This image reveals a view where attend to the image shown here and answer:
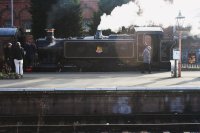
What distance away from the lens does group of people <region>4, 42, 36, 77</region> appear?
20.8 meters

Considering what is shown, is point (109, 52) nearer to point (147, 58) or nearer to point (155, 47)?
point (155, 47)

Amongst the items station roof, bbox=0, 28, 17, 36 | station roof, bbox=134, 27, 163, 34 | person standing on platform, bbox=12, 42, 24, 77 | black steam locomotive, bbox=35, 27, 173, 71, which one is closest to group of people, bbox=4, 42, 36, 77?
person standing on platform, bbox=12, 42, 24, 77

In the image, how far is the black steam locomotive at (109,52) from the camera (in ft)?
84.8

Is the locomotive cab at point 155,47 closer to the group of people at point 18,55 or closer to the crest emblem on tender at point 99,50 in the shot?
the crest emblem on tender at point 99,50

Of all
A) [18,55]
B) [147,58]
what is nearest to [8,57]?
[18,55]

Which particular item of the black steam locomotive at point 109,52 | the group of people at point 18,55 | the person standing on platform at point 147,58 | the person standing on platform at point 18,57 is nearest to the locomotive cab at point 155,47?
the black steam locomotive at point 109,52

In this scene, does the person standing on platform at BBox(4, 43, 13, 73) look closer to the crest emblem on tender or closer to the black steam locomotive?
the black steam locomotive

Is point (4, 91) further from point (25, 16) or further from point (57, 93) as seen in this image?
point (25, 16)

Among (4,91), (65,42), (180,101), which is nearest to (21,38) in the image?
(65,42)

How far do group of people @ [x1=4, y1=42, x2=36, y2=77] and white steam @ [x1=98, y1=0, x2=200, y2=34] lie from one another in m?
4.64

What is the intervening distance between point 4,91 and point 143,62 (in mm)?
10578

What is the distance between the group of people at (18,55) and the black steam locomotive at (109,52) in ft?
2.08

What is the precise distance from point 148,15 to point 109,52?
3.68 meters

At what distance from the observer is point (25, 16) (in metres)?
56.2
